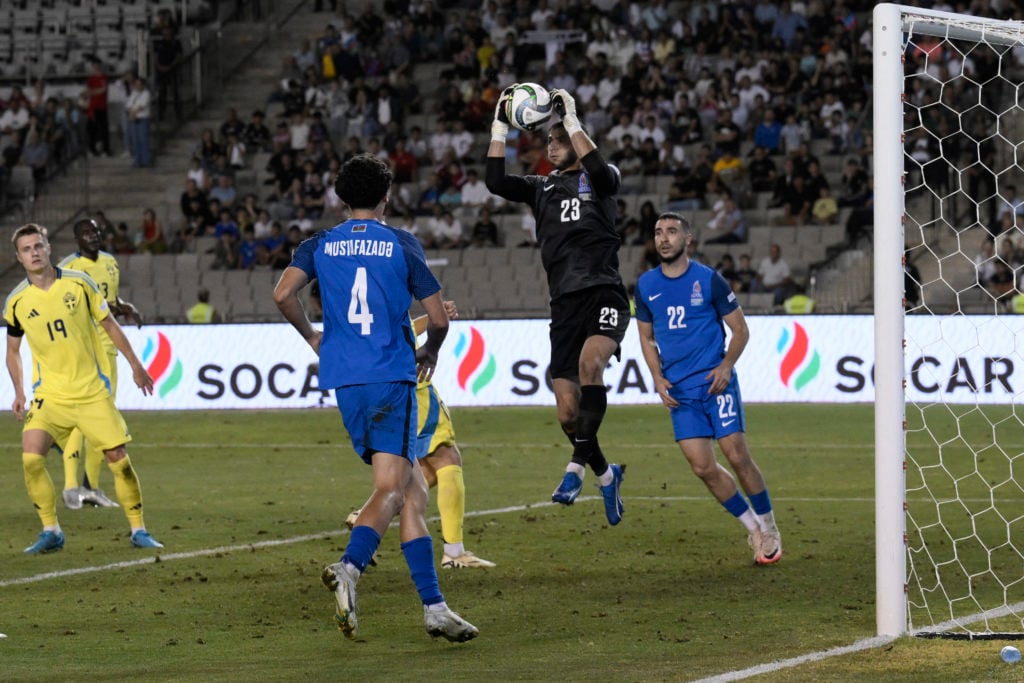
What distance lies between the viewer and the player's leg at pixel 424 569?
6.91 metres

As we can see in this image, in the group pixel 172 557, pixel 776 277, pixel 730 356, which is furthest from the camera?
pixel 776 277

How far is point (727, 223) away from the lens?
945 inches

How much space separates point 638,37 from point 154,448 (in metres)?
14.6

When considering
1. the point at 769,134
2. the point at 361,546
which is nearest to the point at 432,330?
the point at 361,546

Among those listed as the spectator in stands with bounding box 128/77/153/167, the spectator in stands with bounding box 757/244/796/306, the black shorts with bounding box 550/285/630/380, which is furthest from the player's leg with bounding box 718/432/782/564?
the spectator in stands with bounding box 128/77/153/167

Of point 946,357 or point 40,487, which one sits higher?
point 946,357

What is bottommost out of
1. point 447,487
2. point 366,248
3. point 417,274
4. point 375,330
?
point 447,487

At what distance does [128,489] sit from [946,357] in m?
11.5

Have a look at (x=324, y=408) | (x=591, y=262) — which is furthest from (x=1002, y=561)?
(x=324, y=408)

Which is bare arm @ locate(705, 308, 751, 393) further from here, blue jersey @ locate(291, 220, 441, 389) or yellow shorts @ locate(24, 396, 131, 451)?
yellow shorts @ locate(24, 396, 131, 451)

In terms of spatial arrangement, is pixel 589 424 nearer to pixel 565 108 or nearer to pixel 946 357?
pixel 565 108

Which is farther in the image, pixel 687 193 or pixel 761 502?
pixel 687 193

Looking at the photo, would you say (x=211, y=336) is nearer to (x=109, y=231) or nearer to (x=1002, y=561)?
(x=109, y=231)

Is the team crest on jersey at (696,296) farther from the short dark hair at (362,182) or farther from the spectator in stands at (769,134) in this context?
the spectator in stands at (769,134)
